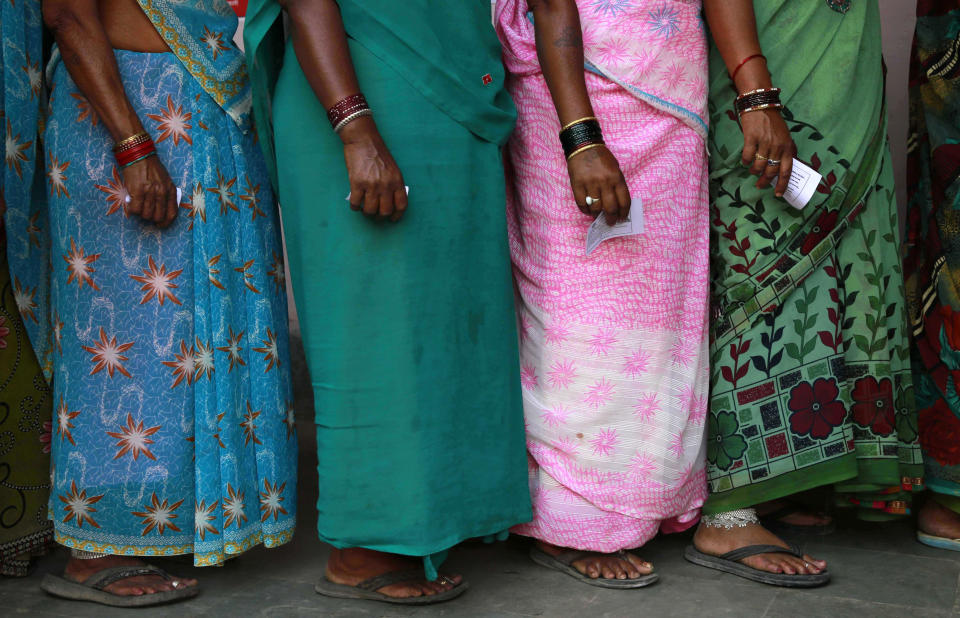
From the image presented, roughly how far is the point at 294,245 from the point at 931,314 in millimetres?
1688

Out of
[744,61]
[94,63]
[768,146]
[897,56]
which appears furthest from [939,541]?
[94,63]

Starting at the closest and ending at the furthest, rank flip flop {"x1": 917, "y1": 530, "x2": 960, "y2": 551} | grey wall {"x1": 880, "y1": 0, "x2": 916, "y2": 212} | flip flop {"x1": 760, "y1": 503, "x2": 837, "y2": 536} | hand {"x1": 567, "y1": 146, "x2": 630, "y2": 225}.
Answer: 1. hand {"x1": 567, "y1": 146, "x2": 630, "y2": 225}
2. flip flop {"x1": 917, "y1": 530, "x2": 960, "y2": 551}
3. flip flop {"x1": 760, "y1": 503, "x2": 837, "y2": 536}
4. grey wall {"x1": 880, "y1": 0, "x2": 916, "y2": 212}

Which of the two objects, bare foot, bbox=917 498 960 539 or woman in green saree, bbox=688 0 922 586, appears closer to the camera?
woman in green saree, bbox=688 0 922 586

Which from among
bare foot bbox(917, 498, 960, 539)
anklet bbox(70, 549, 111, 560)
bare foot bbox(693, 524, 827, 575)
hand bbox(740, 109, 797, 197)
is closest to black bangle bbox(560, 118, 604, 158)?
hand bbox(740, 109, 797, 197)

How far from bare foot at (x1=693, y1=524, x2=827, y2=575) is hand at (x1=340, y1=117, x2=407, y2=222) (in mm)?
1158

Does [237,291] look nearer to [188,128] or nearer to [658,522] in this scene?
[188,128]

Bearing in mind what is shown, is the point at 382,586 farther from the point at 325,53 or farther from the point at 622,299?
the point at 325,53

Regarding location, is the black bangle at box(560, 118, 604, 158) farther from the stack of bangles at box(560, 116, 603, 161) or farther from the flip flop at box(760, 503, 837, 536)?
the flip flop at box(760, 503, 837, 536)

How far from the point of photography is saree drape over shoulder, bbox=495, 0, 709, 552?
7.88 feet

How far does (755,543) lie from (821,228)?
0.80 meters

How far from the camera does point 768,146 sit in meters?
2.40

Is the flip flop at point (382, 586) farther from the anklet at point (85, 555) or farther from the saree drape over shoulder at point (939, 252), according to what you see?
the saree drape over shoulder at point (939, 252)

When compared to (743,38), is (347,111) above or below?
below

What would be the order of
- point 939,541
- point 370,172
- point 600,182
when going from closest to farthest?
point 370,172 < point 600,182 < point 939,541
